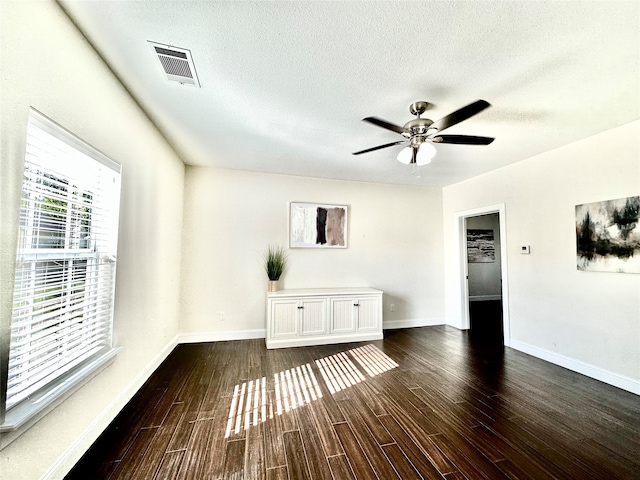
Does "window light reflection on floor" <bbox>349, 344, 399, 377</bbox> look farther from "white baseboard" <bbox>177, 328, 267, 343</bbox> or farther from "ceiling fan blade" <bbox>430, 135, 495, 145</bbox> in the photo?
"ceiling fan blade" <bbox>430, 135, 495, 145</bbox>

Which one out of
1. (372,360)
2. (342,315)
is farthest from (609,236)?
(342,315)

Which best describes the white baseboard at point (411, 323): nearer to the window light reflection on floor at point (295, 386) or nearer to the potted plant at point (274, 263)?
the window light reflection on floor at point (295, 386)

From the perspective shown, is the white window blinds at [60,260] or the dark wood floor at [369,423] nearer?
the white window blinds at [60,260]

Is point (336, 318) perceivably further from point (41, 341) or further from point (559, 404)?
point (41, 341)

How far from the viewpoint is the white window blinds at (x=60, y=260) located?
4.14 feet

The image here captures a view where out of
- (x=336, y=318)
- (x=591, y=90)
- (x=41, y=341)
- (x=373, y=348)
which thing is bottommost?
(x=373, y=348)

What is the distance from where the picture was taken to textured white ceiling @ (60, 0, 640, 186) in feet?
4.71

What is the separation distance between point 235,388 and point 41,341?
65.6 inches

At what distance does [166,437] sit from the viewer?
6.22 ft

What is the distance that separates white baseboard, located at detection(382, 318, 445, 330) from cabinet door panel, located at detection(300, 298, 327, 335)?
1.37 m

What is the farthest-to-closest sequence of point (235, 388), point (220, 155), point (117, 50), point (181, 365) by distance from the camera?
point (220, 155) → point (181, 365) → point (235, 388) → point (117, 50)

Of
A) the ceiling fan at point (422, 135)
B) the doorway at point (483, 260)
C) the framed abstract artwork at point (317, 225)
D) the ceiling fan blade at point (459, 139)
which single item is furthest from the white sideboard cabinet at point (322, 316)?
the doorway at point (483, 260)

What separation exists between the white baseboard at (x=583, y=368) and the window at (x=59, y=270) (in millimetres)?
4592

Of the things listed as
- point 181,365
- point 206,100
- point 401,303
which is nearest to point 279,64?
point 206,100
